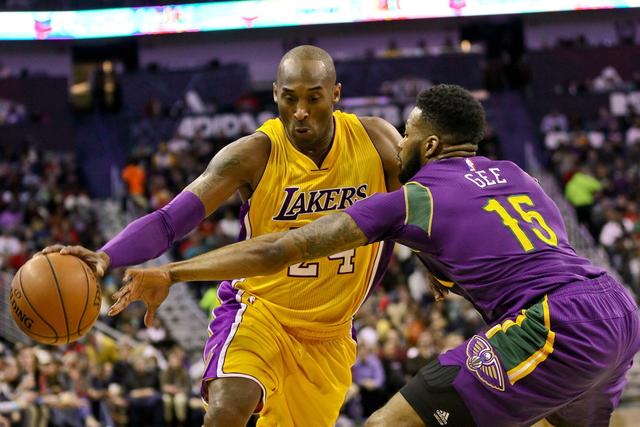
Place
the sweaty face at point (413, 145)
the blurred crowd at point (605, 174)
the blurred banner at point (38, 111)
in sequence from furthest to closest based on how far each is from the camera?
the blurred banner at point (38, 111), the blurred crowd at point (605, 174), the sweaty face at point (413, 145)

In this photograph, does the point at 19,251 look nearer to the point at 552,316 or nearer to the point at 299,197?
the point at 299,197

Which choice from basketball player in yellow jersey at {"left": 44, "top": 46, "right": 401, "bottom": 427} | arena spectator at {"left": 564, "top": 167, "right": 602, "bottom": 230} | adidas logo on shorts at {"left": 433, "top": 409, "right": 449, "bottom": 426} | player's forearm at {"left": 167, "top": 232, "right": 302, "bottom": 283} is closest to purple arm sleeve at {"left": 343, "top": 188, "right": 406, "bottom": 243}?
player's forearm at {"left": 167, "top": 232, "right": 302, "bottom": 283}

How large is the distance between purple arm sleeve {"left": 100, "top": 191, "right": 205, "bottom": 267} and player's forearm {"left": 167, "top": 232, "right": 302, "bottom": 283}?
0.53 meters

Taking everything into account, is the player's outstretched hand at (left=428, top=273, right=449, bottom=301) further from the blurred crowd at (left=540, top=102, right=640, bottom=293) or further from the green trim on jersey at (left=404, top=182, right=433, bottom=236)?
the blurred crowd at (left=540, top=102, right=640, bottom=293)

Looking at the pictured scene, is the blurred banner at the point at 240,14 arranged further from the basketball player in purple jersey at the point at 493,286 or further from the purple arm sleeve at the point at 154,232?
the basketball player in purple jersey at the point at 493,286

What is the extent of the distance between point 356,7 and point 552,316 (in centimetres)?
2154

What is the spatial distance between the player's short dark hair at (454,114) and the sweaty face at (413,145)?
6 cm

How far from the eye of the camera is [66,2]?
82.9 ft

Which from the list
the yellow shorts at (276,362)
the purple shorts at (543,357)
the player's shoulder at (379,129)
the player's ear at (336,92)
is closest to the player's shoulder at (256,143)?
the player's ear at (336,92)

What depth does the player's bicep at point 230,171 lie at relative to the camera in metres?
5.14

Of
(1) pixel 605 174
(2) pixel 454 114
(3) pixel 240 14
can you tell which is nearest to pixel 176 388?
→ (2) pixel 454 114

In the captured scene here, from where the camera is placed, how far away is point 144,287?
163 inches

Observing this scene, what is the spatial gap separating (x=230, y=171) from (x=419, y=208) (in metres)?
1.47

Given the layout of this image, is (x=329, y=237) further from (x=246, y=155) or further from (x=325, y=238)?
(x=246, y=155)
